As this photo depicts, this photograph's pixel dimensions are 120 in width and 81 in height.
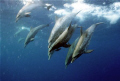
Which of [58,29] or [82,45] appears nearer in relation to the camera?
[82,45]

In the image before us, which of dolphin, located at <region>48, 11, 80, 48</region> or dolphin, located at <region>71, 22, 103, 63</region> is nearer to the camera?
dolphin, located at <region>71, 22, 103, 63</region>

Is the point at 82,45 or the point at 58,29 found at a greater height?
the point at 58,29

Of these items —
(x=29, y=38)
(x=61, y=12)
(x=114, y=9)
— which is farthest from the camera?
(x=61, y=12)

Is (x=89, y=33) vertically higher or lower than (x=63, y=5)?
higher

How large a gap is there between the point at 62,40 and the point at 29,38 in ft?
7.25

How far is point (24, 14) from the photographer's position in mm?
3104

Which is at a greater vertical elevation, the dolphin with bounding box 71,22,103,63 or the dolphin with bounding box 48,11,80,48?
the dolphin with bounding box 48,11,80,48

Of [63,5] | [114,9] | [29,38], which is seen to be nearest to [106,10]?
[114,9]

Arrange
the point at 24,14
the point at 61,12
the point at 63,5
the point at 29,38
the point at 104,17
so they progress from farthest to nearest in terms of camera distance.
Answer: the point at 104,17, the point at 61,12, the point at 63,5, the point at 29,38, the point at 24,14

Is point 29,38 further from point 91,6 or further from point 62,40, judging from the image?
point 91,6

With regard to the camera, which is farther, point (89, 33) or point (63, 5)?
point (63, 5)

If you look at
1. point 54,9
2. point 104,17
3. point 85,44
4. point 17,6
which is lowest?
point 104,17

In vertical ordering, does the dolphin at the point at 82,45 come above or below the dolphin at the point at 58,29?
below

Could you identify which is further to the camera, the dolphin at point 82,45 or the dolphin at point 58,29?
the dolphin at point 58,29
